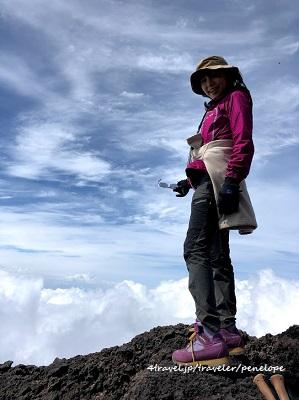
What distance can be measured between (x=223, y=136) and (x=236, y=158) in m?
0.50

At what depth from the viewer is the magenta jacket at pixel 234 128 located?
201 inches

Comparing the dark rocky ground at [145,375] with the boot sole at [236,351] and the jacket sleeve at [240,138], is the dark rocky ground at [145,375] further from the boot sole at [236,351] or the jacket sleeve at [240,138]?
the jacket sleeve at [240,138]

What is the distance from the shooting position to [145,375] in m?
5.44

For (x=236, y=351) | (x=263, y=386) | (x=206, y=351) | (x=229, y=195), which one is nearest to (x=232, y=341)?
(x=236, y=351)

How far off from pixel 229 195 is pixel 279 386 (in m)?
1.94

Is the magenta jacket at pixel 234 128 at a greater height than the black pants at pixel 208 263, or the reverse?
the magenta jacket at pixel 234 128

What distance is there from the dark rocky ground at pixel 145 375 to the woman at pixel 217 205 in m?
0.28

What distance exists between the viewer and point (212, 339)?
205 inches

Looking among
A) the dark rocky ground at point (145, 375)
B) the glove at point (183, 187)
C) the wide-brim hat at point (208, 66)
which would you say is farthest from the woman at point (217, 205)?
the glove at point (183, 187)

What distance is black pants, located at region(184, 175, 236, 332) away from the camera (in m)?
5.23

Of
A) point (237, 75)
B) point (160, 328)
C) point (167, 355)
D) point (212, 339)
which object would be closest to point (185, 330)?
point (160, 328)

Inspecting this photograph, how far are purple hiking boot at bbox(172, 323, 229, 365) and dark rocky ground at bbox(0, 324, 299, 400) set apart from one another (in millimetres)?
134

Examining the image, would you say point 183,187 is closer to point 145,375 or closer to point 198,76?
point 198,76

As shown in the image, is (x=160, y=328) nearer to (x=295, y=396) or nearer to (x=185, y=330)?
(x=185, y=330)
